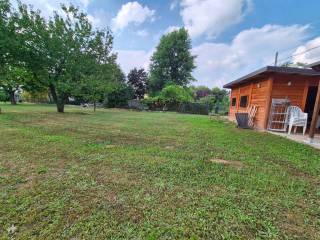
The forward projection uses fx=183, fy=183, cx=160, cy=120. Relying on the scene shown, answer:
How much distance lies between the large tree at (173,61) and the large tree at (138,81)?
5.26 ft

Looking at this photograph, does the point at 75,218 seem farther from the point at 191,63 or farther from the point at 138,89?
the point at 191,63

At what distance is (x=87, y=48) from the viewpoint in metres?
13.5

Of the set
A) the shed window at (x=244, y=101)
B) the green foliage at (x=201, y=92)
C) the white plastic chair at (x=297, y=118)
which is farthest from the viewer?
the green foliage at (x=201, y=92)

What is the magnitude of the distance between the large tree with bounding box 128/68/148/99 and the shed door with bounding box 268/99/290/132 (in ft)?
75.6

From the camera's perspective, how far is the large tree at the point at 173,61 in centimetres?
3133

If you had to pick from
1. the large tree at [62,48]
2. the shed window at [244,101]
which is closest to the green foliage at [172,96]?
the large tree at [62,48]

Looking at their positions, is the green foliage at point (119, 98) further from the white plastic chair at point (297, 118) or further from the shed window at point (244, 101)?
the white plastic chair at point (297, 118)

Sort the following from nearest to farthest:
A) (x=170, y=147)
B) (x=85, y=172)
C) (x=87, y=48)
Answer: (x=85, y=172) → (x=170, y=147) → (x=87, y=48)

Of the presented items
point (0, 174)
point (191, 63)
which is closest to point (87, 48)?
point (0, 174)

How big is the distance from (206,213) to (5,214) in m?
1.90

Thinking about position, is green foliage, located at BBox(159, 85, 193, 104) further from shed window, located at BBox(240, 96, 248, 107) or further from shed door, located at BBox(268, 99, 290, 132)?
shed door, located at BBox(268, 99, 290, 132)

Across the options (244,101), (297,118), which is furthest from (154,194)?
(244,101)

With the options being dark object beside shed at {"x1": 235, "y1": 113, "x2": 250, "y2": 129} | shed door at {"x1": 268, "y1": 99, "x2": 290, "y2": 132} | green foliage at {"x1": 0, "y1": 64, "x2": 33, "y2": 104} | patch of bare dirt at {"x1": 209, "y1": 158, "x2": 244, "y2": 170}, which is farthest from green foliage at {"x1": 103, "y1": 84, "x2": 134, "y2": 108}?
patch of bare dirt at {"x1": 209, "y1": 158, "x2": 244, "y2": 170}

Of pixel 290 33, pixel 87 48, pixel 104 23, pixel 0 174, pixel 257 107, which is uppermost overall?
pixel 104 23
